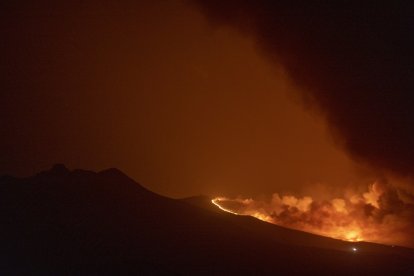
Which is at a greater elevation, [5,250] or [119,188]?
[119,188]

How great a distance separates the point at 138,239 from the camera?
26094mm

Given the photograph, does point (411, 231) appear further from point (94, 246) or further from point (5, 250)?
point (5, 250)

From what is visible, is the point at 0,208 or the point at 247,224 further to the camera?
the point at 247,224

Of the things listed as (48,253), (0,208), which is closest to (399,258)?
(48,253)

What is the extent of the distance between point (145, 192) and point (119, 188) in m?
1.19

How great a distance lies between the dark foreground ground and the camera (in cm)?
2314

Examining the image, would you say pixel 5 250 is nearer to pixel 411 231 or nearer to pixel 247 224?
pixel 247 224

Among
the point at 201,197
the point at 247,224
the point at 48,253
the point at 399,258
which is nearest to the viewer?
the point at 48,253

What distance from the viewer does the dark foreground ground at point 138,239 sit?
75.9 ft

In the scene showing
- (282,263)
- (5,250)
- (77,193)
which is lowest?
(5,250)

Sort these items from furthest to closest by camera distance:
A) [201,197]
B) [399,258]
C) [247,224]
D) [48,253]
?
[201,197] → [247,224] → [399,258] → [48,253]

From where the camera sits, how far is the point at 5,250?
23562 millimetres

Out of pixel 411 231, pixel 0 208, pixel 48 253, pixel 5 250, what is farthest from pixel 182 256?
pixel 411 231

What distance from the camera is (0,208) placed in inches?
1068
